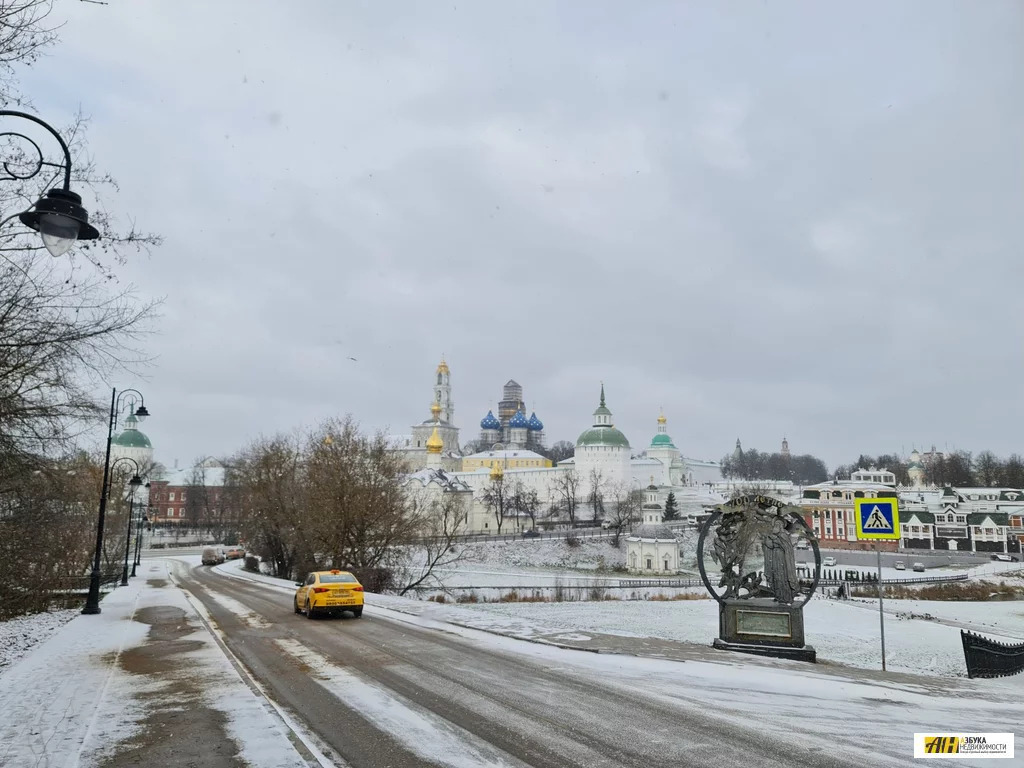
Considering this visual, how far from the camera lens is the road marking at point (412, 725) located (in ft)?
21.0

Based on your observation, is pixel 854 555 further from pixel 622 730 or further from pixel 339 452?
pixel 622 730

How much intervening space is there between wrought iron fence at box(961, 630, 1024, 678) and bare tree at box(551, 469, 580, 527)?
328 ft

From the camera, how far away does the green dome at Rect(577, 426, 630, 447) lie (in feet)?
420

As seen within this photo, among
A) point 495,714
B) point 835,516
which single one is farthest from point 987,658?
point 835,516

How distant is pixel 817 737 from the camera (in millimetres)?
6977

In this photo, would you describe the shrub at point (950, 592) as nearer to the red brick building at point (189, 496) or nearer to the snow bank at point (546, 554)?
the snow bank at point (546, 554)

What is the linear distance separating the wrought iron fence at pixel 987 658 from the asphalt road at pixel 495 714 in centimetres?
1006

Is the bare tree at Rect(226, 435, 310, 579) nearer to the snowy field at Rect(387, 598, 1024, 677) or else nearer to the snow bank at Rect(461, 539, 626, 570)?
the snowy field at Rect(387, 598, 1024, 677)

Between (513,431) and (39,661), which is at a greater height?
(513,431)

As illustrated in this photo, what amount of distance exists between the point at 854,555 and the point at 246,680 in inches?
3602

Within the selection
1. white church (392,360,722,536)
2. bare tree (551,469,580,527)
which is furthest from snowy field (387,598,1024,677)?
bare tree (551,469,580,527)

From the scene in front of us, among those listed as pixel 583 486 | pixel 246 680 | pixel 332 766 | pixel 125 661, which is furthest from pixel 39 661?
pixel 583 486

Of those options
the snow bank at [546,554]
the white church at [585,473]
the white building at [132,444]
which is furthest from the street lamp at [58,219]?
the white building at [132,444]

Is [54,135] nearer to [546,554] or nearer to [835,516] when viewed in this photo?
[546,554]
